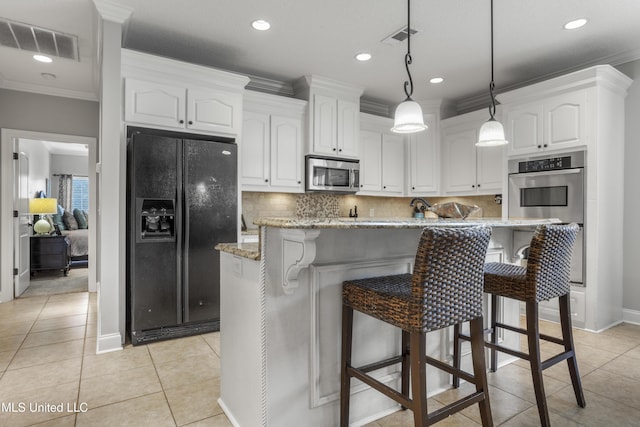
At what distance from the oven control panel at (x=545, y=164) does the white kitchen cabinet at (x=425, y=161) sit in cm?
126

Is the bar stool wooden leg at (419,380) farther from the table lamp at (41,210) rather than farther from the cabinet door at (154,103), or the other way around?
the table lamp at (41,210)

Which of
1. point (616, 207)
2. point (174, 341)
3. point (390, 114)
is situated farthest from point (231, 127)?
point (616, 207)

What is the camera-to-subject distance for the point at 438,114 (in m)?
4.96

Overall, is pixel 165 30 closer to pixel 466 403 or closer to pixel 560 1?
pixel 560 1

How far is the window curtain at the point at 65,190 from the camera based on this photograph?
29.2 feet

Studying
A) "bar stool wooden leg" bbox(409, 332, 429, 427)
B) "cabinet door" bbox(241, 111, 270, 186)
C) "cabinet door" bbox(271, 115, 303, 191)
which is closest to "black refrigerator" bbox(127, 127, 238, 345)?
"cabinet door" bbox(241, 111, 270, 186)

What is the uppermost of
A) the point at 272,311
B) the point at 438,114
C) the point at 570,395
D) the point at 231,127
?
the point at 438,114

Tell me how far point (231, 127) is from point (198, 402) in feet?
7.77

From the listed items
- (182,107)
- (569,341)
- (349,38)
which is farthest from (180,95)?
(569,341)

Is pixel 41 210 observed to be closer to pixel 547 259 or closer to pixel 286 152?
pixel 286 152

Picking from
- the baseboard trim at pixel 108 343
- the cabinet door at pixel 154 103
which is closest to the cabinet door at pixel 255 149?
the cabinet door at pixel 154 103

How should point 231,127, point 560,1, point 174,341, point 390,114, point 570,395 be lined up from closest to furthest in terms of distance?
point 570,395 < point 560,1 < point 174,341 < point 231,127 < point 390,114

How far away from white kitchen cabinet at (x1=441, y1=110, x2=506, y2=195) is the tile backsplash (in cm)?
37

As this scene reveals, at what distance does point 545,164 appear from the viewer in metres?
3.62
